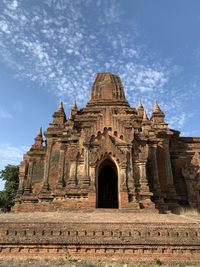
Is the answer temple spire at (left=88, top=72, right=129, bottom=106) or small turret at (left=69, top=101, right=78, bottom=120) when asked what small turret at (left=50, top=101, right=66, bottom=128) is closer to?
small turret at (left=69, top=101, right=78, bottom=120)

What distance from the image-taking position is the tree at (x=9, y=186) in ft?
99.7

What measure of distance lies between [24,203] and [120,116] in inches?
339

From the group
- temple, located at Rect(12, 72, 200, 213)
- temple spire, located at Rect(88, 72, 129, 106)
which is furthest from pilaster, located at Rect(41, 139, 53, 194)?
temple spire, located at Rect(88, 72, 129, 106)

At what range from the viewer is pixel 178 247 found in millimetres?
9844

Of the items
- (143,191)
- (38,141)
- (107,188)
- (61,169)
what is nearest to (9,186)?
(38,141)

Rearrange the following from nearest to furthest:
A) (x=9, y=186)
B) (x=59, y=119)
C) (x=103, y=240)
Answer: (x=103, y=240) → (x=59, y=119) → (x=9, y=186)

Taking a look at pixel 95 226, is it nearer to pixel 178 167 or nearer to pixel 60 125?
pixel 60 125

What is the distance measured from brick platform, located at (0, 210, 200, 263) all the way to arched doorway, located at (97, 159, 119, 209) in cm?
648

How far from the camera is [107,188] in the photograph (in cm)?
1750

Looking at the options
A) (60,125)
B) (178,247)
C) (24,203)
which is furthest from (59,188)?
(178,247)

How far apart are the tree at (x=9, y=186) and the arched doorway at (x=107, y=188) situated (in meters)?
16.5

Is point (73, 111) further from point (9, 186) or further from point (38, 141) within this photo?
point (9, 186)

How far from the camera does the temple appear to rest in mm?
14867

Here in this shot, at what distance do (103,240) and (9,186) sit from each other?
2369cm
